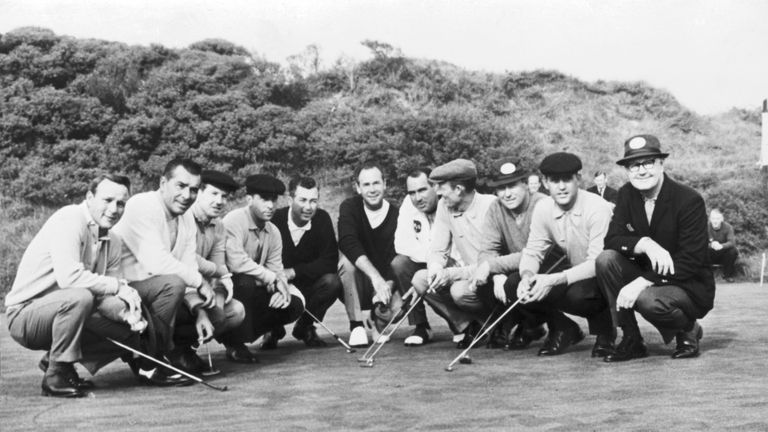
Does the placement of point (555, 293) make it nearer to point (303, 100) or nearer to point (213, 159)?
point (213, 159)

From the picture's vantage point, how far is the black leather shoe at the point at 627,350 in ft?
21.1

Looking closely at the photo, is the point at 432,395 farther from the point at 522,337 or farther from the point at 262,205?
the point at 262,205

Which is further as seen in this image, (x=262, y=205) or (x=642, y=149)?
(x=262, y=205)

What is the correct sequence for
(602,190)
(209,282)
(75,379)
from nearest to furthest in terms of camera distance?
(75,379)
(209,282)
(602,190)

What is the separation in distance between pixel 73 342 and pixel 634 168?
3.59m

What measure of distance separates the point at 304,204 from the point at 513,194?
1725 mm

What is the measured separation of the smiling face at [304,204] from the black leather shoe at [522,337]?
188cm

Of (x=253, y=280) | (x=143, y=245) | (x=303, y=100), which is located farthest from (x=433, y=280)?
(x=303, y=100)

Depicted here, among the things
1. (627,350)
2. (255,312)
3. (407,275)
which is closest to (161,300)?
(255,312)

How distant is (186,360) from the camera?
20.9 ft

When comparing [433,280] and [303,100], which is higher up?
[303,100]

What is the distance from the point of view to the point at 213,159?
26.5m

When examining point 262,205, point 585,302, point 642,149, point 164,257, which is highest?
point 642,149

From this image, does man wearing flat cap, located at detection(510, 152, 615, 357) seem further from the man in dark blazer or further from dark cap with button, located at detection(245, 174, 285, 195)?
the man in dark blazer
